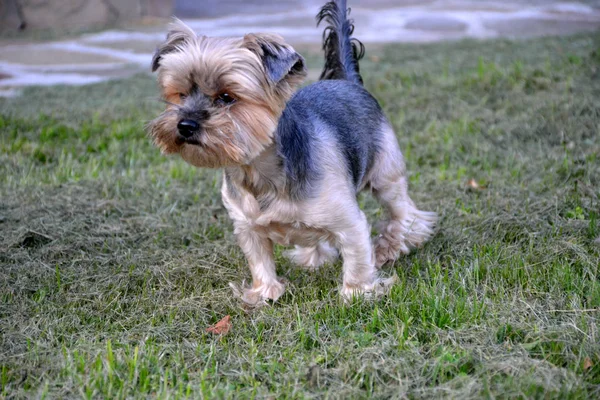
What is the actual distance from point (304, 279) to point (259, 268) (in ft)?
1.18

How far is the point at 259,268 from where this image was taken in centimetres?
447

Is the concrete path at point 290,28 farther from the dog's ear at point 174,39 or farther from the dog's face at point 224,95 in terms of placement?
the dog's face at point 224,95

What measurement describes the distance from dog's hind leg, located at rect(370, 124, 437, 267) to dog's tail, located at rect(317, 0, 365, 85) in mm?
552

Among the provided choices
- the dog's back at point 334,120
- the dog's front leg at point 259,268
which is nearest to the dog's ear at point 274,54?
the dog's back at point 334,120

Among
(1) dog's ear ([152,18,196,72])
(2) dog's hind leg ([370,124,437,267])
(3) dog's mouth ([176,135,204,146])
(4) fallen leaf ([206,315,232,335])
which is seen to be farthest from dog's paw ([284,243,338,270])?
(1) dog's ear ([152,18,196,72])

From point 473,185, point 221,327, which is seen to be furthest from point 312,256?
point 473,185

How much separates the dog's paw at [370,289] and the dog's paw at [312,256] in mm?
609

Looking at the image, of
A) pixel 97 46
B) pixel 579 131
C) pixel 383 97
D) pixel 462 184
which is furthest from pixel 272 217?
pixel 97 46

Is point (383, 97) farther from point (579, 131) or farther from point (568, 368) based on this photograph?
point (568, 368)

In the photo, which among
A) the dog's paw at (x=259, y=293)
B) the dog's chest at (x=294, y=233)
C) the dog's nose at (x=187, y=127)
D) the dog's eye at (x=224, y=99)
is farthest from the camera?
the dog's paw at (x=259, y=293)

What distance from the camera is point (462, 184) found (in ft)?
20.4

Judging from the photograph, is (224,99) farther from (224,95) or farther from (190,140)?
(190,140)

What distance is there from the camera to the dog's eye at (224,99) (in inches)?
150

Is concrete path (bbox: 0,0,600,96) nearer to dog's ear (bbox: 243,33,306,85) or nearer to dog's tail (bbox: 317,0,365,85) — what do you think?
dog's tail (bbox: 317,0,365,85)
